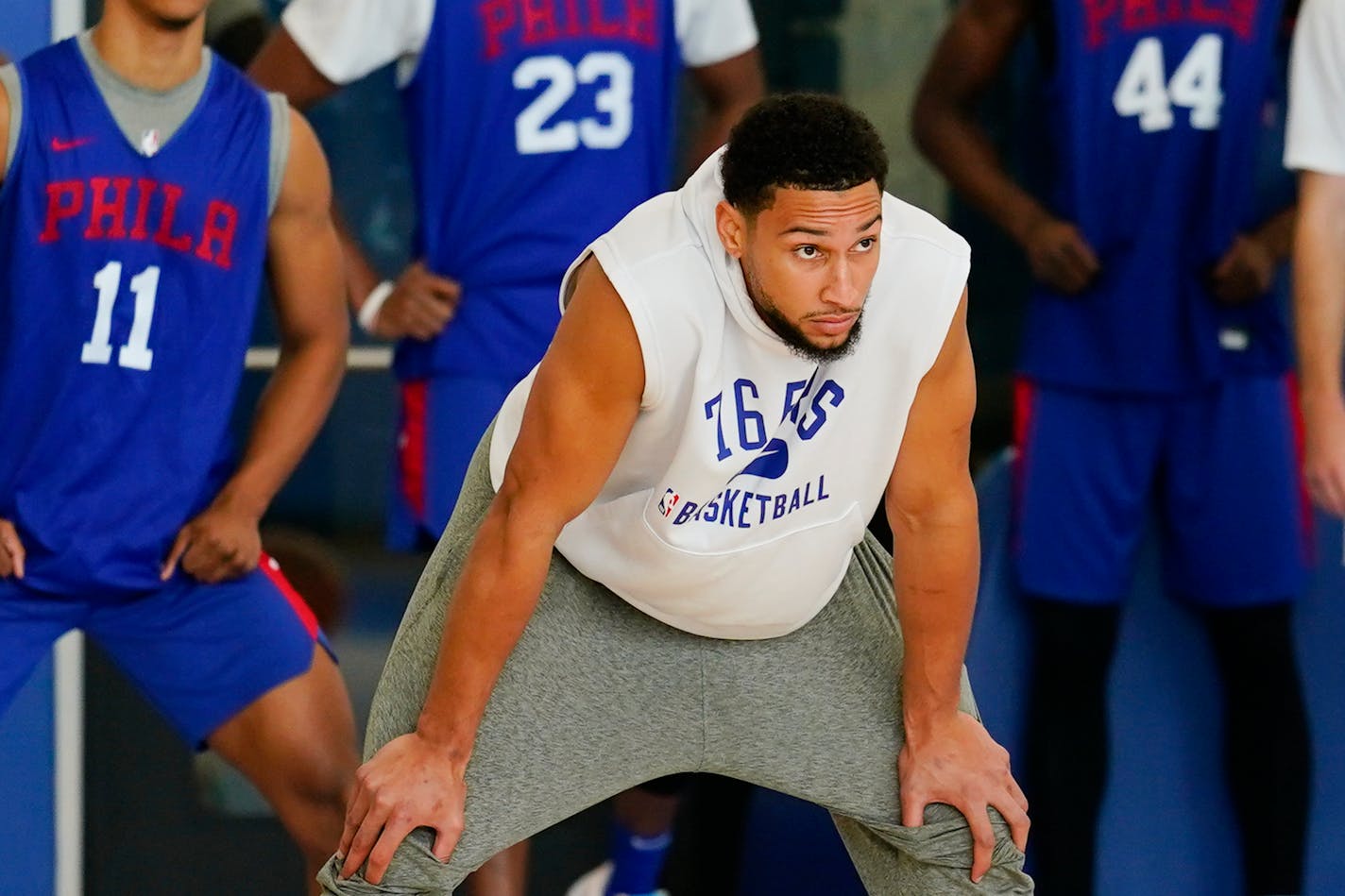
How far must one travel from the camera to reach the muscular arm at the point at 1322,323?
3217 mm

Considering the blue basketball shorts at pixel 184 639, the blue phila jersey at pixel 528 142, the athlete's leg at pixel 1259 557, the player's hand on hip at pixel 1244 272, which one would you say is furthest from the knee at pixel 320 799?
the player's hand on hip at pixel 1244 272

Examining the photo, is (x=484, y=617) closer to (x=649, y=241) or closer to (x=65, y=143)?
(x=649, y=241)

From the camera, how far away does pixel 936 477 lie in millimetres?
2510

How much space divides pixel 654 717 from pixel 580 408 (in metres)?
0.49

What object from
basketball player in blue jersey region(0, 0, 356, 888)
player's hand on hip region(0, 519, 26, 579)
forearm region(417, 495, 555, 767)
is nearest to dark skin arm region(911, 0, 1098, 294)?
basketball player in blue jersey region(0, 0, 356, 888)

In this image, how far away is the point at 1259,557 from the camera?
3.67 metres

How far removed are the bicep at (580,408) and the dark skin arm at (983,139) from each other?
1.47m

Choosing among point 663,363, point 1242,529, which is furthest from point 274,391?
point 1242,529

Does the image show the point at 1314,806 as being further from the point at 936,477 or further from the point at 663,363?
the point at 663,363

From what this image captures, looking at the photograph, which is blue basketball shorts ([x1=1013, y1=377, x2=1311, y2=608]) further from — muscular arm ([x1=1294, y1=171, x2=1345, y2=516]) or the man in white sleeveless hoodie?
the man in white sleeveless hoodie

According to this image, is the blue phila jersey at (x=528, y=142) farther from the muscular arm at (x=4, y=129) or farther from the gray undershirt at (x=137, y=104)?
the muscular arm at (x=4, y=129)

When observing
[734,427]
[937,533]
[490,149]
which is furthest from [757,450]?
[490,149]

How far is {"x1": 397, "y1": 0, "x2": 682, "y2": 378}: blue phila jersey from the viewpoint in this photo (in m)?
3.43

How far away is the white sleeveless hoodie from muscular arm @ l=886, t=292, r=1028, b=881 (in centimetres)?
4
